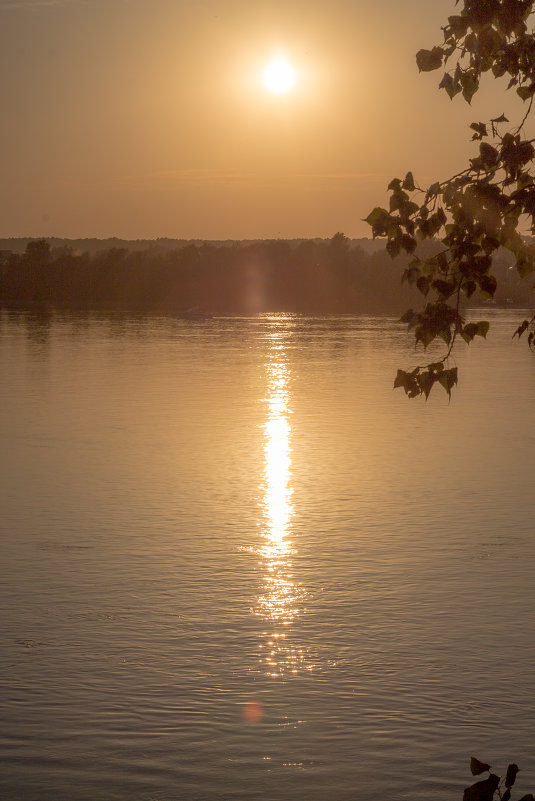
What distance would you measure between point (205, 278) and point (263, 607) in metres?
125

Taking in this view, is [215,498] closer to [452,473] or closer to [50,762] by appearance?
[452,473]

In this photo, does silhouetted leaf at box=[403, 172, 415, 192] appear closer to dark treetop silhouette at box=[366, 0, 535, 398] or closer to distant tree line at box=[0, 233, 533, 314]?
dark treetop silhouette at box=[366, 0, 535, 398]

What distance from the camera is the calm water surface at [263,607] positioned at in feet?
23.9

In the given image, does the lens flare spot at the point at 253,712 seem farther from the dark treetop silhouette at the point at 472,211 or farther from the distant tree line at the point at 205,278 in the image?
the distant tree line at the point at 205,278

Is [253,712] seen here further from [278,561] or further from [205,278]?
[205,278]

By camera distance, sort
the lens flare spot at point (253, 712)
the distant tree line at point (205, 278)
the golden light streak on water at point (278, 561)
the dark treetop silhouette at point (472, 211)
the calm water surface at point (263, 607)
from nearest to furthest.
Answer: the dark treetop silhouette at point (472, 211)
the calm water surface at point (263, 607)
the lens flare spot at point (253, 712)
the golden light streak on water at point (278, 561)
the distant tree line at point (205, 278)

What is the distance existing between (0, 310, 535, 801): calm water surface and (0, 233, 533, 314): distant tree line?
10276 cm

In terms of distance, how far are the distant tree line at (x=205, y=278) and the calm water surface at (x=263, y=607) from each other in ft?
337

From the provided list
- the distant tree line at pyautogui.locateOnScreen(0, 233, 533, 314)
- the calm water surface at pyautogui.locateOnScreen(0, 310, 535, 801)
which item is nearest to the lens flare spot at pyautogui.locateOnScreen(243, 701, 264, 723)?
the calm water surface at pyautogui.locateOnScreen(0, 310, 535, 801)

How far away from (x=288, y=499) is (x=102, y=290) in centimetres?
11725

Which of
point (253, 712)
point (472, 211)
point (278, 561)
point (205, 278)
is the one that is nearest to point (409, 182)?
point (472, 211)

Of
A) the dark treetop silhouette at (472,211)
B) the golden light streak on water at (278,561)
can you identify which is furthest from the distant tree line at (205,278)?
the dark treetop silhouette at (472,211)

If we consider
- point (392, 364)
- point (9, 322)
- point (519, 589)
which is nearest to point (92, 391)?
point (392, 364)

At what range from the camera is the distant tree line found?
126688 millimetres
